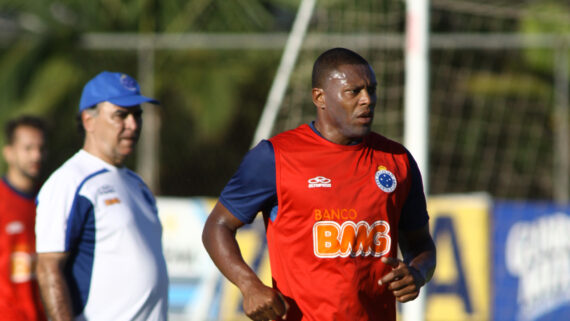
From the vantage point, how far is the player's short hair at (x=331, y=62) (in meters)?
3.66

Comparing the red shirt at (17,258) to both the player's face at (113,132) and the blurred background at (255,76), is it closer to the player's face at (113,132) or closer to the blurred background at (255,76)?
the player's face at (113,132)

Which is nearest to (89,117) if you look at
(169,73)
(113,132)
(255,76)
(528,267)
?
(113,132)

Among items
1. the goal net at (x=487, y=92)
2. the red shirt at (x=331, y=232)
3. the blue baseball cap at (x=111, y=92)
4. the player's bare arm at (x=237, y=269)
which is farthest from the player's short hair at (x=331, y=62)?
the goal net at (x=487, y=92)

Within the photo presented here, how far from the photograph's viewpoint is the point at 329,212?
11.6ft

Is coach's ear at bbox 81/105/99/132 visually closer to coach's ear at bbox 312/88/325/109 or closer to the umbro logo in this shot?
coach's ear at bbox 312/88/325/109

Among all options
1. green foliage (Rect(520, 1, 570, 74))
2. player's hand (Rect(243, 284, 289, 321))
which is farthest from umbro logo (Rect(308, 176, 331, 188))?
green foliage (Rect(520, 1, 570, 74))

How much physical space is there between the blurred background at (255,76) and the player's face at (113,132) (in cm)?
632

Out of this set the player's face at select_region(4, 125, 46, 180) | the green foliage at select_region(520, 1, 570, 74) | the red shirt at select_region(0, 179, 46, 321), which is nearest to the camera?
the red shirt at select_region(0, 179, 46, 321)

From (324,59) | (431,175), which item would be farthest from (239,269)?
(431,175)

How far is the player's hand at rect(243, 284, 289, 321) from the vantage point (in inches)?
131

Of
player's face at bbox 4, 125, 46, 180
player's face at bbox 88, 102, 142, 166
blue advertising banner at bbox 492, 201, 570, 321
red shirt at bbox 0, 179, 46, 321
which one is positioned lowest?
blue advertising banner at bbox 492, 201, 570, 321

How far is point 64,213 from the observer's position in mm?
4062

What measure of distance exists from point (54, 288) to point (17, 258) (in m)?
1.54

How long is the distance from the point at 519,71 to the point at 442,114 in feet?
5.17
